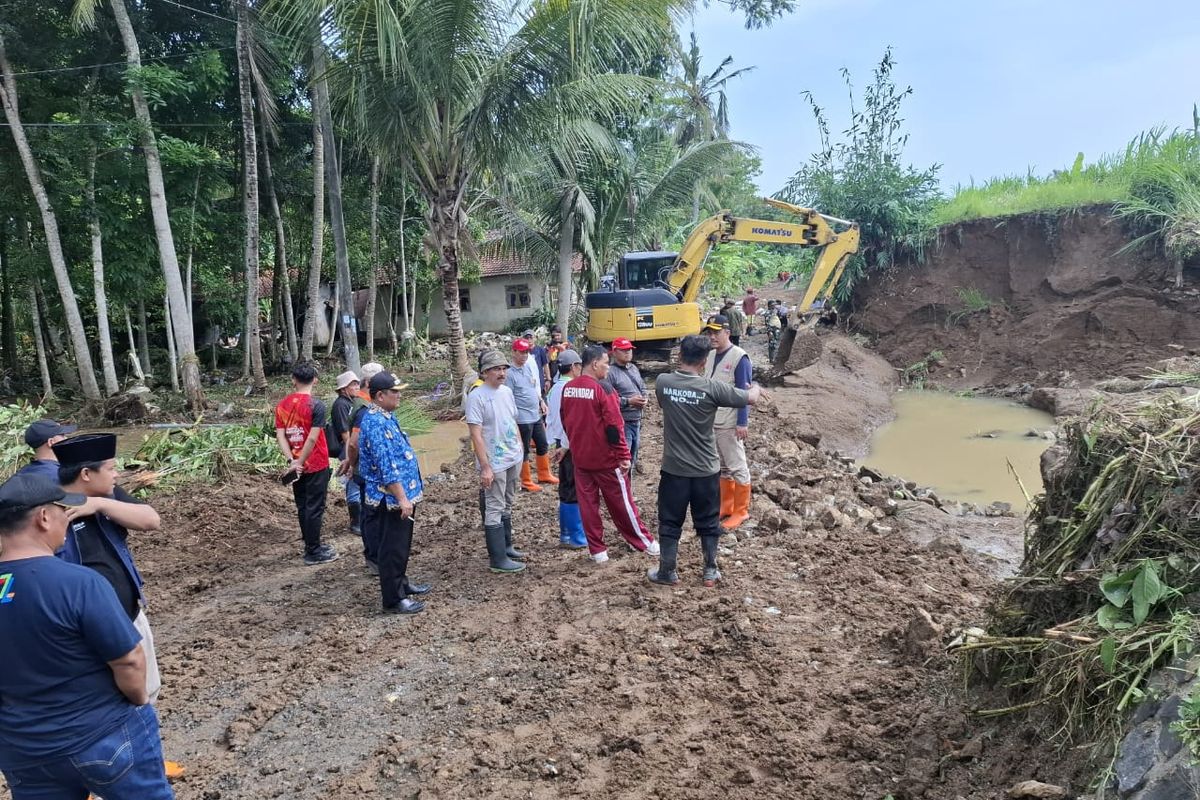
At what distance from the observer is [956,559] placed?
598 centimetres

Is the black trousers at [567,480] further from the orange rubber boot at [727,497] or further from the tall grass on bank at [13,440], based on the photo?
the tall grass on bank at [13,440]

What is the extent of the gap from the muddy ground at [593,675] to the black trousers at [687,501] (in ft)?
1.45

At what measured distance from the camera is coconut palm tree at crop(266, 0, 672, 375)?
10.5 m

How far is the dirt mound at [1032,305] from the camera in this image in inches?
631

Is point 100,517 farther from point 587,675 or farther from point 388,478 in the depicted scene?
point 587,675

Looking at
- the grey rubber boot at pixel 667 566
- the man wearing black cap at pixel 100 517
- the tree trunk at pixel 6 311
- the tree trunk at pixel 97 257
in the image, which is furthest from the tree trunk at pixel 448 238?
the tree trunk at pixel 6 311

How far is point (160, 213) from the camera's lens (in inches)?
539

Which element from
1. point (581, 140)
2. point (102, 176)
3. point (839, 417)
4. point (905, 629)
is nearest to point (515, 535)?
point (905, 629)

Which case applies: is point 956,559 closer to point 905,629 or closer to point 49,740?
point 905,629

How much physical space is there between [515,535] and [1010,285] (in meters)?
16.8

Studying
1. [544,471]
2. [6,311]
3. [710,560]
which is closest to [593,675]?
[710,560]

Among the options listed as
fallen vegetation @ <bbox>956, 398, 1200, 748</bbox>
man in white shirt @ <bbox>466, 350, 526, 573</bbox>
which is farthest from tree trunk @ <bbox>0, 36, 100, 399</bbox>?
fallen vegetation @ <bbox>956, 398, 1200, 748</bbox>

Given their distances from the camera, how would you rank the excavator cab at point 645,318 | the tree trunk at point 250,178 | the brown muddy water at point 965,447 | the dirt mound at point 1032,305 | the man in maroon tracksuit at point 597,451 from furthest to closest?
1. the dirt mound at point 1032,305
2. the excavator cab at point 645,318
3. the tree trunk at point 250,178
4. the brown muddy water at point 965,447
5. the man in maroon tracksuit at point 597,451

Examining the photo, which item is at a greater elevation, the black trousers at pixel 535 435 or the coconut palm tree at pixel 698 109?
the coconut palm tree at pixel 698 109
